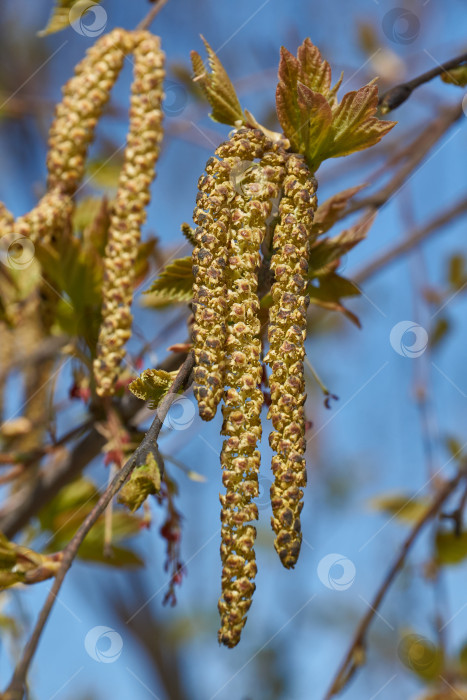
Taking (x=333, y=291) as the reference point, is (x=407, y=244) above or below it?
above

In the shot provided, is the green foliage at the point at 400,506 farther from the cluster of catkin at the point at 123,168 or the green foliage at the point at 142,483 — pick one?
the green foliage at the point at 142,483

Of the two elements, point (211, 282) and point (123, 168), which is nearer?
point (211, 282)

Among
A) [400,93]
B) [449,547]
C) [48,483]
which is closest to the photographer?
[400,93]

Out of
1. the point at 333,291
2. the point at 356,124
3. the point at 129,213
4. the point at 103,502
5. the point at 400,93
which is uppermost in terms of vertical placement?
the point at 400,93

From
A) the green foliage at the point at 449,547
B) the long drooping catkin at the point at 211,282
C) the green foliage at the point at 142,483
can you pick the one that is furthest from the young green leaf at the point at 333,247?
the green foliage at the point at 449,547

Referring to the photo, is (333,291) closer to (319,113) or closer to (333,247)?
(333,247)

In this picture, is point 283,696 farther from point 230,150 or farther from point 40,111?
point 230,150

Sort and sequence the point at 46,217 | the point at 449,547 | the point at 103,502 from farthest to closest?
the point at 449,547 < the point at 46,217 < the point at 103,502

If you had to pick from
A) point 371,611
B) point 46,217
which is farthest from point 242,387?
point 371,611

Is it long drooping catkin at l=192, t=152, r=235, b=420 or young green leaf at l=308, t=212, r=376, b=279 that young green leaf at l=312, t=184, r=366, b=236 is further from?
long drooping catkin at l=192, t=152, r=235, b=420
